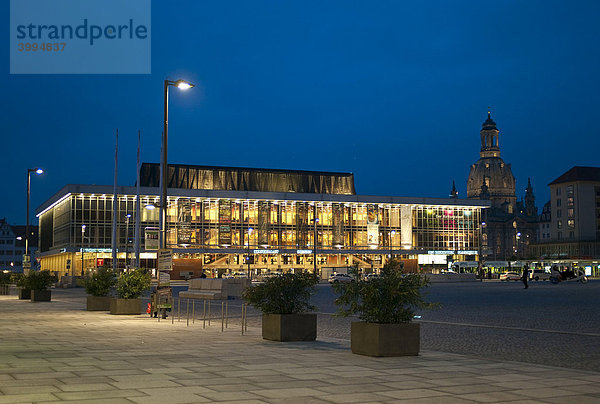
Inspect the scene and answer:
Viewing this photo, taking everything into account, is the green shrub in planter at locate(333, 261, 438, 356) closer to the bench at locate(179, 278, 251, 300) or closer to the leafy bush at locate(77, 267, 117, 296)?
the bench at locate(179, 278, 251, 300)

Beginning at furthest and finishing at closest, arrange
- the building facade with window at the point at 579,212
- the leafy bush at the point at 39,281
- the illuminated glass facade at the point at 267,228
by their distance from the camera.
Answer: the building facade with window at the point at 579,212
the illuminated glass facade at the point at 267,228
the leafy bush at the point at 39,281

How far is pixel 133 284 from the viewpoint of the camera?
25.2 meters

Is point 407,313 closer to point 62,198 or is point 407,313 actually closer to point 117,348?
point 117,348

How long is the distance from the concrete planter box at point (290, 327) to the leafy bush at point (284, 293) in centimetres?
20

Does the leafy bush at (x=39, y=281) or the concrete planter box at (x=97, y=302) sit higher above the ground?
the leafy bush at (x=39, y=281)

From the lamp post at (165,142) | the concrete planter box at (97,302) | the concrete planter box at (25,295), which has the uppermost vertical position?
the lamp post at (165,142)

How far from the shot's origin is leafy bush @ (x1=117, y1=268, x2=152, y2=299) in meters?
25.1

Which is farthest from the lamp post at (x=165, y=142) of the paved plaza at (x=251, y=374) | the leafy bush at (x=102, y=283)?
the paved plaza at (x=251, y=374)

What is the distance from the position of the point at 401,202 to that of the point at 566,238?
213 ft

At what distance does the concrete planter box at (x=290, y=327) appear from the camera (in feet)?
51.6

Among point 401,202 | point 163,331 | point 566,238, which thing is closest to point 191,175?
point 401,202

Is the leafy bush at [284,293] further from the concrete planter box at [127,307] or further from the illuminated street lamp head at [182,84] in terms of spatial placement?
the concrete planter box at [127,307]

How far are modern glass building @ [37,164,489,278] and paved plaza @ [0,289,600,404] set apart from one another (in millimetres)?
91983

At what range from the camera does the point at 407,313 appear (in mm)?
12945
